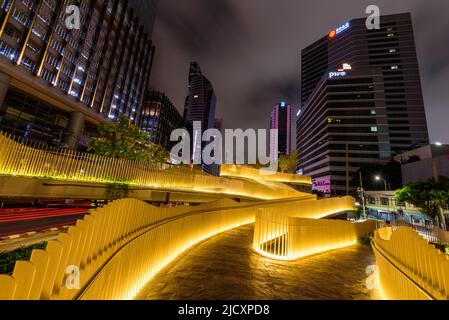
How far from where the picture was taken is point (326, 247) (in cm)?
943

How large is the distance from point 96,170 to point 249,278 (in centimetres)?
962

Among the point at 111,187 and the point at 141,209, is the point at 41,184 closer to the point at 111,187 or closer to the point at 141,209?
the point at 111,187

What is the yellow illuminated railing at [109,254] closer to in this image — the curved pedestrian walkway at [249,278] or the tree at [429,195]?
the curved pedestrian walkway at [249,278]

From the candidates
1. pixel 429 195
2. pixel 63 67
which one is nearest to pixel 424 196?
pixel 429 195

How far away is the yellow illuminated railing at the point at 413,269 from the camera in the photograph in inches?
114

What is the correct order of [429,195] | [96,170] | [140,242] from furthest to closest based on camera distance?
1. [429,195]
2. [96,170]
3. [140,242]

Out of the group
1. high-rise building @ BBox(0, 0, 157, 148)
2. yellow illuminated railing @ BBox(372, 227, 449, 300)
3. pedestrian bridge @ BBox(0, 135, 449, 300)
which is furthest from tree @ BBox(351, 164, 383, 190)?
high-rise building @ BBox(0, 0, 157, 148)

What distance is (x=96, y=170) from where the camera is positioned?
421 inches

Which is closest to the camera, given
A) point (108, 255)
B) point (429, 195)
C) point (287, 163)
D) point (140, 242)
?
point (108, 255)

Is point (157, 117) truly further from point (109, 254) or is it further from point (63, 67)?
point (109, 254)

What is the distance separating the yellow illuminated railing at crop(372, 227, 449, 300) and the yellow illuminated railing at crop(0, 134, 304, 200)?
38.4ft

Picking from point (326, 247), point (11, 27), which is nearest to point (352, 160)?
point (326, 247)

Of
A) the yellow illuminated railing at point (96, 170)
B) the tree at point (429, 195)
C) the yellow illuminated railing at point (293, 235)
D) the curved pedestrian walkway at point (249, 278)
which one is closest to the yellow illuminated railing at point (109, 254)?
the curved pedestrian walkway at point (249, 278)

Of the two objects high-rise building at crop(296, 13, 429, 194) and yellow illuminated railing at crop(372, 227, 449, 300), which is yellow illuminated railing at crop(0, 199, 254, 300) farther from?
high-rise building at crop(296, 13, 429, 194)
